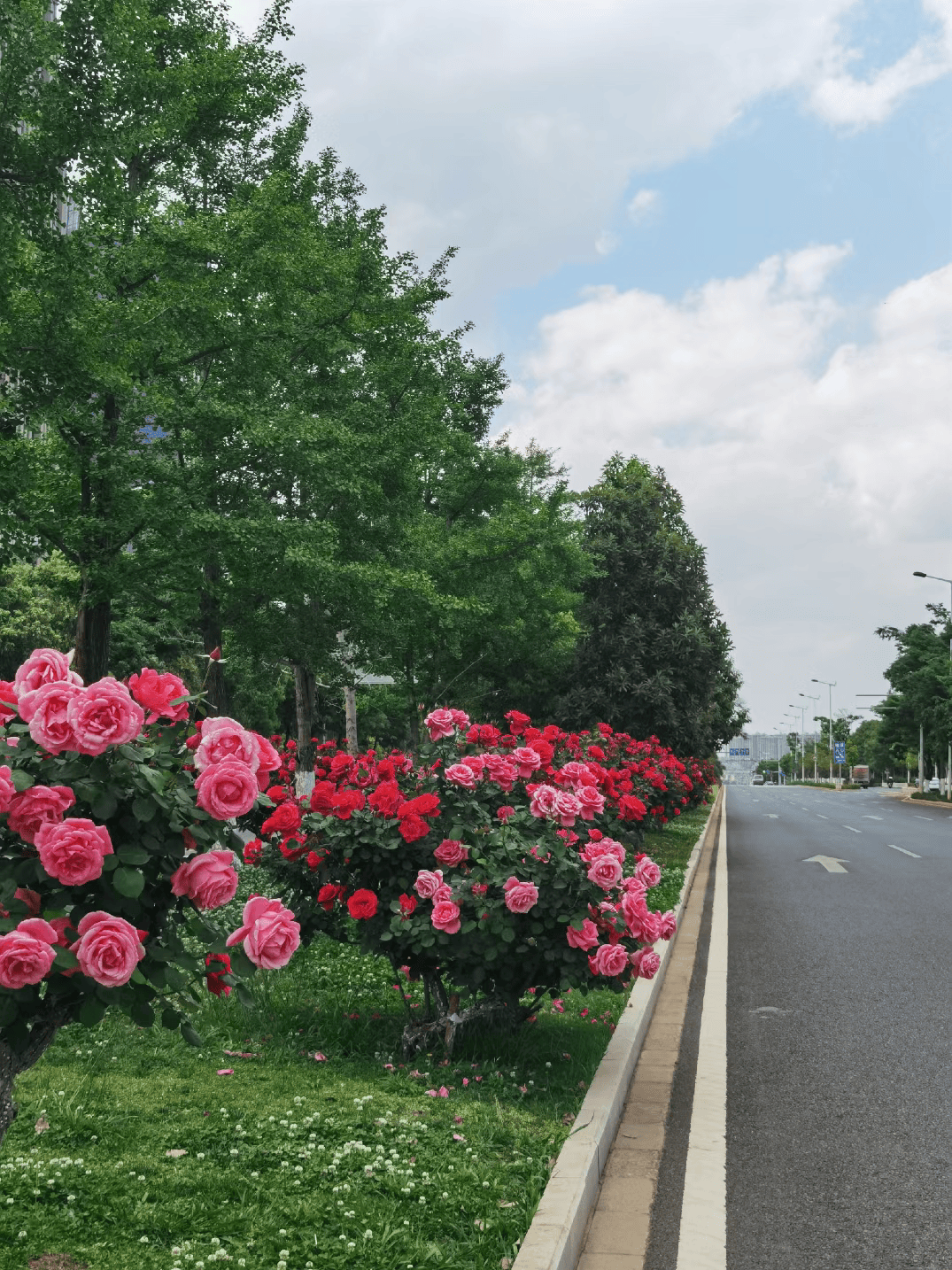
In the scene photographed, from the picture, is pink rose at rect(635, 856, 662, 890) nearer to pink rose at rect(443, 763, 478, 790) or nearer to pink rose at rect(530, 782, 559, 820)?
pink rose at rect(530, 782, 559, 820)

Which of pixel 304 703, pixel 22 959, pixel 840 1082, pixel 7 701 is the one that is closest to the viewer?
pixel 22 959

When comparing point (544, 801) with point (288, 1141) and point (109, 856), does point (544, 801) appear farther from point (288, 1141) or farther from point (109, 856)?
point (109, 856)

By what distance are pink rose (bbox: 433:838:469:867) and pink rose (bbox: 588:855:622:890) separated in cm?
→ 69

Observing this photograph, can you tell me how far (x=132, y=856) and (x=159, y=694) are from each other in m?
0.57

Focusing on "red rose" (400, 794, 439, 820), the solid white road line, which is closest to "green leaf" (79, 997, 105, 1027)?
the solid white road line

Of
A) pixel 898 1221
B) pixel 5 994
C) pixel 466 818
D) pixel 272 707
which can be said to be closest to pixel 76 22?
pixel 466 818

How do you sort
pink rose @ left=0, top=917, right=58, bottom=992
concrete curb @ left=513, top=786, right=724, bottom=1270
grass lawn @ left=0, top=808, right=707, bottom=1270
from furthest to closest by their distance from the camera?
grass lawn @ left=0, top=808, right=707, bottom=1270, concrete curb @ left=513, top=786, right=724, bottom=1270, pink rose @ left=0, top=917, right=58, bottom=992

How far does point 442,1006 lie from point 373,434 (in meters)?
12.9

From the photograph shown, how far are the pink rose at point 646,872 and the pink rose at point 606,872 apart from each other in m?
0.34

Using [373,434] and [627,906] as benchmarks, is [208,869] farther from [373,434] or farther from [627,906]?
[373,434]

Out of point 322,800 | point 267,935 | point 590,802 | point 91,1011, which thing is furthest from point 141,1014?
point 590,802

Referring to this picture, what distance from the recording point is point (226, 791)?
3053 mm

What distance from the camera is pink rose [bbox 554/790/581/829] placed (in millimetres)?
5848

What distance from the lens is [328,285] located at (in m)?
17.9
